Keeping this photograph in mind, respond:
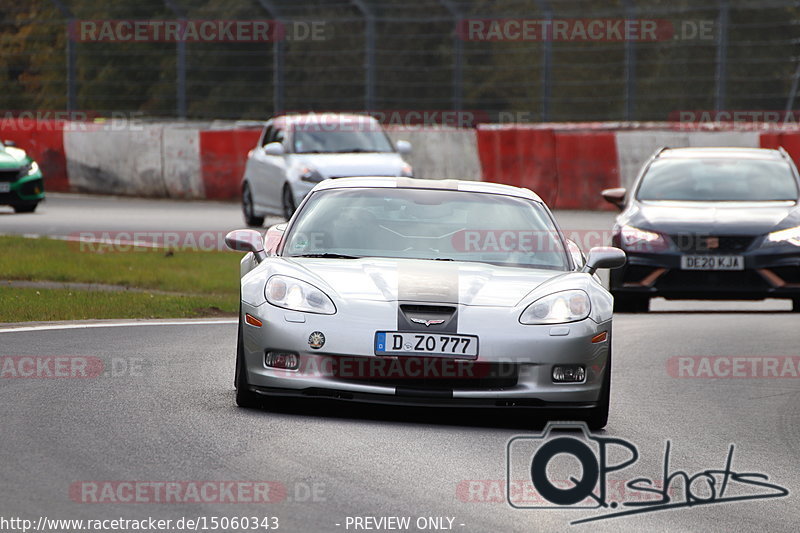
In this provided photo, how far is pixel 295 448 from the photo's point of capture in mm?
7215

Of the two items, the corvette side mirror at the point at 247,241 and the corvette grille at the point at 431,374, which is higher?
the corvette side mirror at the point at 247,241

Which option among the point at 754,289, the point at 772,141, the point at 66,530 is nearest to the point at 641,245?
the point at 754,289

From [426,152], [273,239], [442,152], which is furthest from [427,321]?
[426,152]

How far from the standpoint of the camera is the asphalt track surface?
609 centimetres

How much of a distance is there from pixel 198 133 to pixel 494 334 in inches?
797

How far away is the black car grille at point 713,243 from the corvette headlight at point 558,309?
5240mm

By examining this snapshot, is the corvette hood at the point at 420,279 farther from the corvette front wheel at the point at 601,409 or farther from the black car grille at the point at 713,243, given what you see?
the black car grille at the point at 713,243

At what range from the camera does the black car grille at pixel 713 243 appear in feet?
43.6

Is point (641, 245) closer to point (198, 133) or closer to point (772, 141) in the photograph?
point (772, 141)

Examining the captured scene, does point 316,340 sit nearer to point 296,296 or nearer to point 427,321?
point 296,296

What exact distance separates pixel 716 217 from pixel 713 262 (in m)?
0.51

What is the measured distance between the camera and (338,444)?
24.2 feet

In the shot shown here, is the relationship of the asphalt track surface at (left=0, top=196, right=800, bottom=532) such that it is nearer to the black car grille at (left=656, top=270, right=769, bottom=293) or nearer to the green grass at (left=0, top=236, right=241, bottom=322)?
the green grass at (left=0, top=236, right=241, bottom=322)

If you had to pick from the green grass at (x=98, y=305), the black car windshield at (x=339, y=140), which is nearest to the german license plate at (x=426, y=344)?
the green grass at (x=98, y=305)
